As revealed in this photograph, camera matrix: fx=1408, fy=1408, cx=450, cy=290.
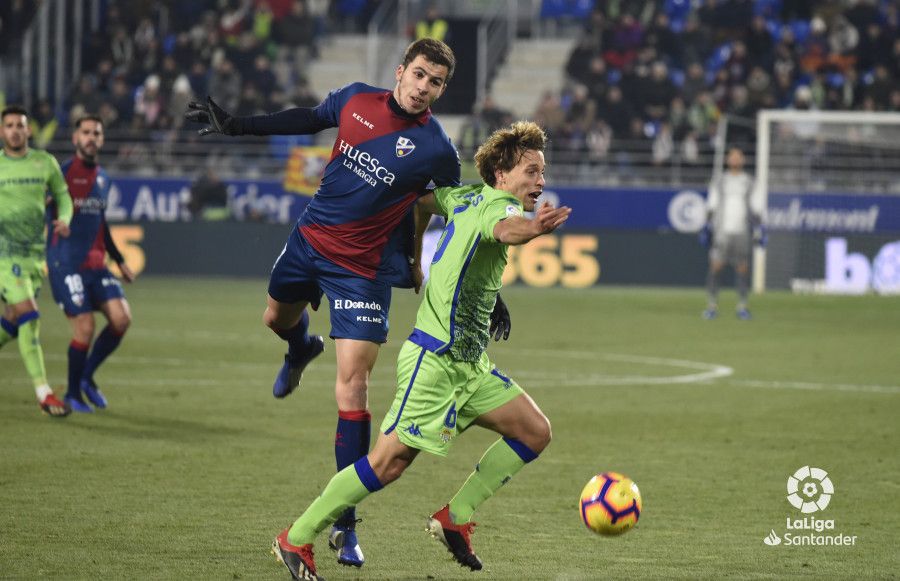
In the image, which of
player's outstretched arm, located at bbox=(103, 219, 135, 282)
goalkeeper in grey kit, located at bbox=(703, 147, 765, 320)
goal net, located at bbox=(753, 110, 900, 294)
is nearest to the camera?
player's outstretched arm, located at bbox=(103, 219, 135, 282)

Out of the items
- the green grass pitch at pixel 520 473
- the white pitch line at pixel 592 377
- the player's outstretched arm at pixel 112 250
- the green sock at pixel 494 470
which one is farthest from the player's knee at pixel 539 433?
the white pitch line at pixel 592 377

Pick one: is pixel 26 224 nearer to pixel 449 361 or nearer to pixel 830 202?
pixel 449 361

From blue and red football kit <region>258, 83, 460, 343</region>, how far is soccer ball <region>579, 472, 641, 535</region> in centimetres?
122

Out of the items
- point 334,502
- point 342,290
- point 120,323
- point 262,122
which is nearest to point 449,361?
point 334,502

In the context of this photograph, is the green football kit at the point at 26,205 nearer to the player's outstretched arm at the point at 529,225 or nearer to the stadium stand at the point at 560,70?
the player's outstretched arm at the point at 529,225

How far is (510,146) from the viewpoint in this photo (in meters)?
5.69

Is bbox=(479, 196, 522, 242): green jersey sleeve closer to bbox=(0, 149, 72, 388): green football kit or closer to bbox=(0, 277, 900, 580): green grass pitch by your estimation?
bbox=(0, 277, 900, 580): green grass pitch

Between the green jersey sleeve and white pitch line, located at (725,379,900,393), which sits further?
white pitch line, located at (725,379,900,393)

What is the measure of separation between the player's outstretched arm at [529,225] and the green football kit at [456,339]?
0.07 metres

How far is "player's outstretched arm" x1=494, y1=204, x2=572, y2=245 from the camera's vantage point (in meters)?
5.14

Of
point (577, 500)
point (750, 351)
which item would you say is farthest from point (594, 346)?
point (577, 500)

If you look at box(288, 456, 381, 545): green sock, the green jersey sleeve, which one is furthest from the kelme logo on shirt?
box(288, 456, 381, 545): green sock

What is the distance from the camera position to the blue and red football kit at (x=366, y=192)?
6.40 m

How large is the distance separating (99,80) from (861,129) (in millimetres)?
15965
